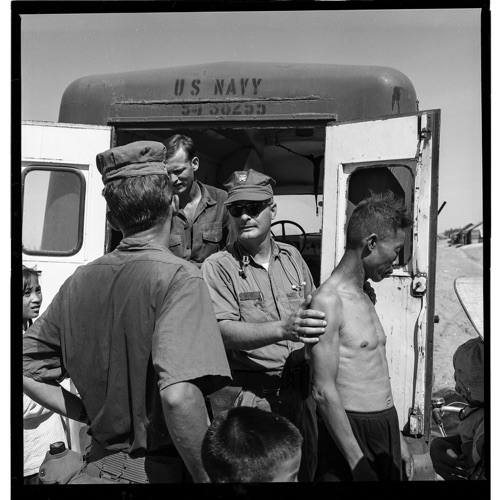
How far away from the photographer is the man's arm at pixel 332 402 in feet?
7.78

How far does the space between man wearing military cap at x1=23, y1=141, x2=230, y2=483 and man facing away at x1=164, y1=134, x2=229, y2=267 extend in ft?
4.80

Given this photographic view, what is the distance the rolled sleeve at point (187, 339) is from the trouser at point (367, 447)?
2.60ft

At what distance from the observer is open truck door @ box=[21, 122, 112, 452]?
3.76m

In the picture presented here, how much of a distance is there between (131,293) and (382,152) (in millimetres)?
2088

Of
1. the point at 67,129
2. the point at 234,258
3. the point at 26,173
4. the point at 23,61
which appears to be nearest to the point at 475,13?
the point at 234,258

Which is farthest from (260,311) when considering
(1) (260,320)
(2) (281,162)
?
(2) (281,162)

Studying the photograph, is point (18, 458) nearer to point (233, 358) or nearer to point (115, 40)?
point (233, 358)

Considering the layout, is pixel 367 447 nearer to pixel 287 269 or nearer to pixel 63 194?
pixel 287 269

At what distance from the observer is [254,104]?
3.77 m

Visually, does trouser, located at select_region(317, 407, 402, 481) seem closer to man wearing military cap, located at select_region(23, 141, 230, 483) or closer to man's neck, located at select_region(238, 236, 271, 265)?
man wearing military cap, located at select_region(23, 141, 230, 483)

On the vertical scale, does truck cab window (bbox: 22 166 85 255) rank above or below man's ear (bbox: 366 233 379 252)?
above

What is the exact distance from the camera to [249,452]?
1895 millimetres

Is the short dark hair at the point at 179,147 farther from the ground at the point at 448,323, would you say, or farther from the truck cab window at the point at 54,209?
the ground at the point at 448,323

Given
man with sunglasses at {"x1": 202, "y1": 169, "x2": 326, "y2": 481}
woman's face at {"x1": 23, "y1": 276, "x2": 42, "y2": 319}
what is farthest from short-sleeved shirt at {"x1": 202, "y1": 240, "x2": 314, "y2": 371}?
woman's face at {"x1": 23, "y1": 276, "x2": 42, "y2": 319}
